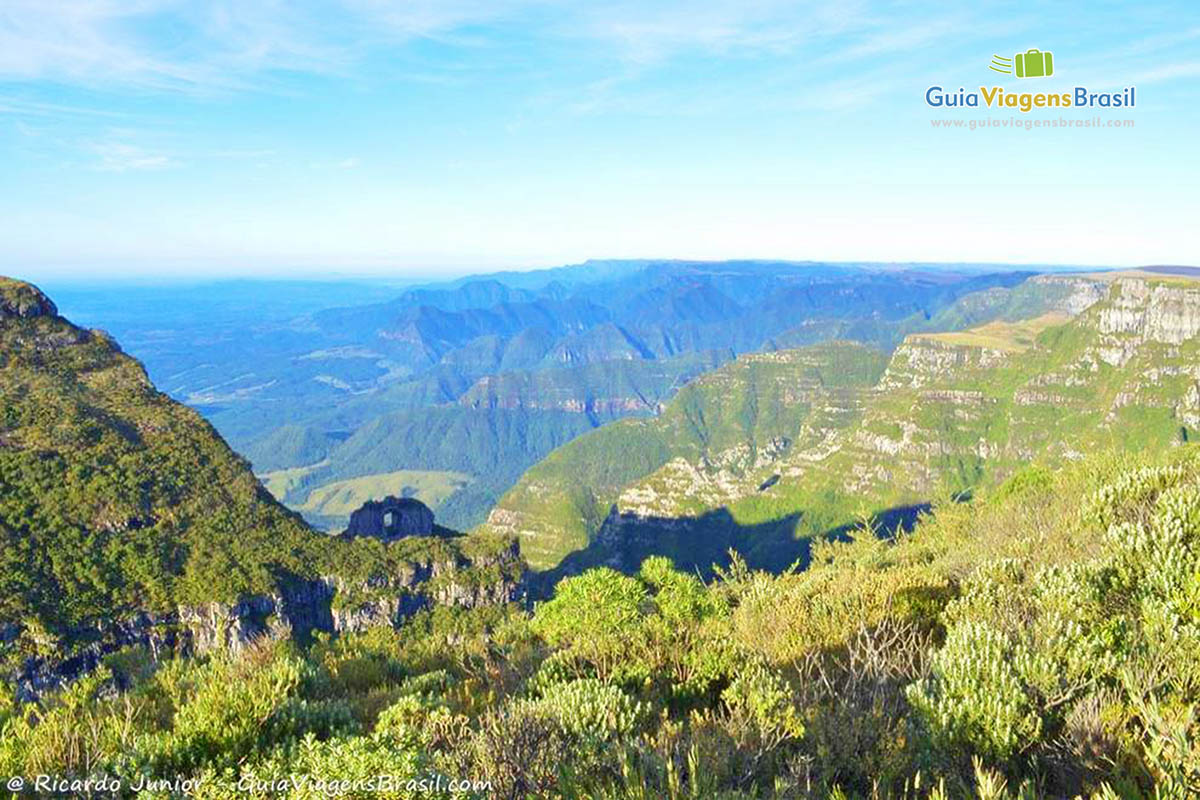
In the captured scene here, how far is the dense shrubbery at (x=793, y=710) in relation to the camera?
9.45m

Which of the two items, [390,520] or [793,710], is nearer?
[793,710]

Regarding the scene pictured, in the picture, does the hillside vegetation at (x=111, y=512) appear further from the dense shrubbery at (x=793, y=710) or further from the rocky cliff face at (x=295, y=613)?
the dense shrubbery at (x=793, y=710)

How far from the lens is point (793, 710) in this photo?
1123 cm

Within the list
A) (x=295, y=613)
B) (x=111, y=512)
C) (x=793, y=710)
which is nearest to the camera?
(x=793, y=710)

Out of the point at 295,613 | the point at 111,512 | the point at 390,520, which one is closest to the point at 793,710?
the point at 295,613

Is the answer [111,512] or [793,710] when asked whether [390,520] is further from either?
[793,710]

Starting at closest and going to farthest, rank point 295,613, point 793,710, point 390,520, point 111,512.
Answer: point 793,710, point 111,512, point 295,613, point 390,520

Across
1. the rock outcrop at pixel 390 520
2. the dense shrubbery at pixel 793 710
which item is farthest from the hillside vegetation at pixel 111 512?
the dense shrubbery at pixel 793 710

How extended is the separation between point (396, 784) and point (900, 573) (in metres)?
17.6

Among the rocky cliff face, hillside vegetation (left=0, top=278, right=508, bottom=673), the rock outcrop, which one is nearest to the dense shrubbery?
the rocky cliff face

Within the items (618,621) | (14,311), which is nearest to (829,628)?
(618,621)

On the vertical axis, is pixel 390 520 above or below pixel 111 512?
below

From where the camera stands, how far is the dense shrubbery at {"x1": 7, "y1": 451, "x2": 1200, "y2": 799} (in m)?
9.45

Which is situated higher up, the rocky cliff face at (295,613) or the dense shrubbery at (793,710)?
the dense shrubbery at (793,710)
